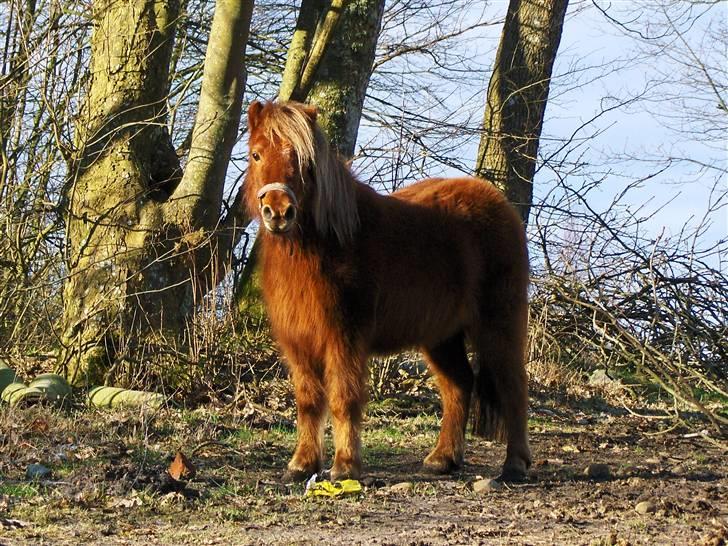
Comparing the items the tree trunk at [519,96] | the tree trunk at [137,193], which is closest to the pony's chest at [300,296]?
the tree trunk at [137,193]

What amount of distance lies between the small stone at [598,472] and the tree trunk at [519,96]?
580 cm

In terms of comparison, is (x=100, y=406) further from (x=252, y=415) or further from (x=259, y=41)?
(x=259, y=41)

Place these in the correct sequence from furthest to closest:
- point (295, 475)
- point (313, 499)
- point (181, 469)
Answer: point (295, 475), point (181, 469), point (313, 499)

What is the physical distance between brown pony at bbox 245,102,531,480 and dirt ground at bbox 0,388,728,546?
446 millimetres

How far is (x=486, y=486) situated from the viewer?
6.32m

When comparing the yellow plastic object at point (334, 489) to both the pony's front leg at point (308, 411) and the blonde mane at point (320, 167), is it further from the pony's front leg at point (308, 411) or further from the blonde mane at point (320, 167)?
the blonde mane at point (320, 167)

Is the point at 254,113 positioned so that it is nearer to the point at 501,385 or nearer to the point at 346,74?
the point at 501,385

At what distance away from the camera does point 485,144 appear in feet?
42.2

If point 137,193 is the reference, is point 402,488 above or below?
below

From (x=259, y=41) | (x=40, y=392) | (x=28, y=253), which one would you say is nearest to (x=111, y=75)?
(x=28, y=253)

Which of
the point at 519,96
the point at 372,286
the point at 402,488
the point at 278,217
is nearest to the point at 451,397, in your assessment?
the point at 402,488

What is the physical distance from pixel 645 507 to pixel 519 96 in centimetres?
820

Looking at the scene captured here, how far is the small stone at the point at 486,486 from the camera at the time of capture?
6285 millimetres

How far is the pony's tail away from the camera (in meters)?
7.22
